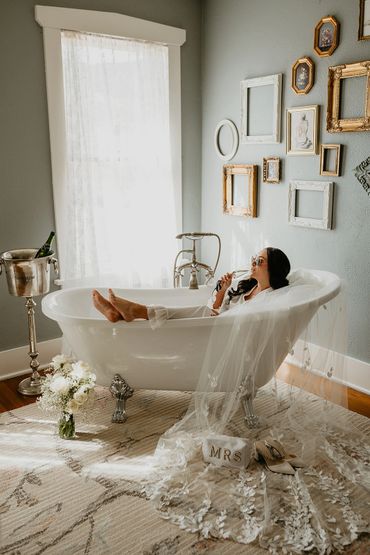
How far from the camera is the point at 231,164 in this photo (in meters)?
3.80

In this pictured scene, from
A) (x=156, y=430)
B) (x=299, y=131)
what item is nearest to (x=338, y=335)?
(x=156, y=430)

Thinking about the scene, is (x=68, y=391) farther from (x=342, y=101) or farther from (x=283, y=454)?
(x=342, y=101)

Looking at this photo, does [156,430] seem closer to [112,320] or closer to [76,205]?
[112,320]

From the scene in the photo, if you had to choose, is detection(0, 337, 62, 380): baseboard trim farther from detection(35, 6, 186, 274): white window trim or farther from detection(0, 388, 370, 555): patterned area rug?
detection(35, 6, 186, 274): white window trim

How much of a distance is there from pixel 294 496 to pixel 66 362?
126 cm

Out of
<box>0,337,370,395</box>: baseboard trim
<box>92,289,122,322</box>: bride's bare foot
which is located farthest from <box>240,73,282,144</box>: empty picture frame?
<box>92,289,122,322</box>: bride's bare foot

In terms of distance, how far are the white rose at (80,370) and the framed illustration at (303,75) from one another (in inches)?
81.2

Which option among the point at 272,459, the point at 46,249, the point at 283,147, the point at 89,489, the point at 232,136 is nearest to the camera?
the point at 89,489

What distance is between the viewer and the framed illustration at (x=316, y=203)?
3107mm

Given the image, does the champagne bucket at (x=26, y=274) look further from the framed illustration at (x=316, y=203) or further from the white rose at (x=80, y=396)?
the framed illustration at (x=316, y=203)

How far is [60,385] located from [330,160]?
198 centimetres

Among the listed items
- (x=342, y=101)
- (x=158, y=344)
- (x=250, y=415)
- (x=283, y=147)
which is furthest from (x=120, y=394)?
(x=342, y=101)

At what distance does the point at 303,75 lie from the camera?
3.16 meters

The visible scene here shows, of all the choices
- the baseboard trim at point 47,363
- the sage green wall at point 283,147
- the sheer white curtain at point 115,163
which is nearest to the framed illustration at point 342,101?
the sage green wall at point 283,147
